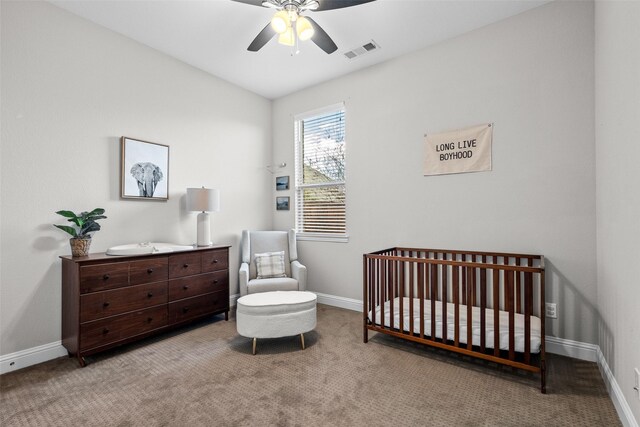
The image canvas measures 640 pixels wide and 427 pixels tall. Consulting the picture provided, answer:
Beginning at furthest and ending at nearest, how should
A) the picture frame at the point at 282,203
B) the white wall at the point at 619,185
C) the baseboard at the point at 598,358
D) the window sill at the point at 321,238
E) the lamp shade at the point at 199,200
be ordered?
the picture frame at the point at 282,203
the window sill at the point at 321,238
the lamp shade at the point at 199,200
the baseboard at the point at 598,358
the white wall at the point at 619,185

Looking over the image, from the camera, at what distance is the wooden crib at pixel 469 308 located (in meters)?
2.02

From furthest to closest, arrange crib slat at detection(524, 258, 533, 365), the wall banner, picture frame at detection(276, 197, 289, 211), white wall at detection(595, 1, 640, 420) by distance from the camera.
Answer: picture frame at detection(276, 197, 289, 211) → the wall banner → crib slat at detection(524, 258, 533, 365) → white wall at detection(595, 1, 640, 420)

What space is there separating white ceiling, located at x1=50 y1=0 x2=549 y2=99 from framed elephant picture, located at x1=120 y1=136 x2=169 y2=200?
1.03m

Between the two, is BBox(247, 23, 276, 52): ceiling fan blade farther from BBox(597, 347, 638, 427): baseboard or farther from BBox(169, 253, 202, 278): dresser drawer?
BBox(597, 347, 638, 427): baseboard

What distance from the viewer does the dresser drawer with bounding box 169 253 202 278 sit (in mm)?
2787

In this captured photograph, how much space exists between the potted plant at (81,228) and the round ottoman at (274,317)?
130 cm

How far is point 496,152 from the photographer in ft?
8.79

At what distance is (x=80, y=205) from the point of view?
256cm

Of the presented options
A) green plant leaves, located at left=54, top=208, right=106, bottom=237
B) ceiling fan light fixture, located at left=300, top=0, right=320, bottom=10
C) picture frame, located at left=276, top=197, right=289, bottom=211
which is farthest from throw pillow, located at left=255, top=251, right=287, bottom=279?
ceiling fan light fixture, located at left=300, top=0, right=320, bottom=10

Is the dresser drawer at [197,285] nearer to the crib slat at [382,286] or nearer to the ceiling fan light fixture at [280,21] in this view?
the crib slat at [382,286]

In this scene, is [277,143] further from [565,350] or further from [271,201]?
[565,350]

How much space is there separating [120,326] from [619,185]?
3.50 m

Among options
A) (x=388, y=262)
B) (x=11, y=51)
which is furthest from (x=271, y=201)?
(x=11, y=51)

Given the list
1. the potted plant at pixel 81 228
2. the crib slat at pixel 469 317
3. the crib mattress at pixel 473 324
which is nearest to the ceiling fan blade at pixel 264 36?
the potted plant at pixel 81 228
